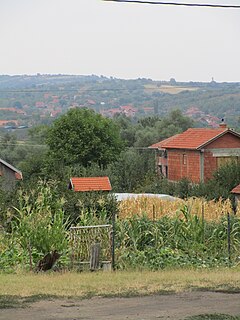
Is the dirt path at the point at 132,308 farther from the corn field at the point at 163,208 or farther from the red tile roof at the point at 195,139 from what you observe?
the red tile roof at the point at 195,139

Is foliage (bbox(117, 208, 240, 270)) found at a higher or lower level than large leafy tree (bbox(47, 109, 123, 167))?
lower

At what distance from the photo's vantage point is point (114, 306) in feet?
43.4

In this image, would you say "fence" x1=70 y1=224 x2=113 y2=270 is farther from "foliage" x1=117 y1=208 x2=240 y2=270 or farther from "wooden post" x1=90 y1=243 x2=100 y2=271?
"foliage" x1=117 y1=208 x2=240 y2=270

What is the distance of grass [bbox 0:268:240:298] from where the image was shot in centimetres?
1442

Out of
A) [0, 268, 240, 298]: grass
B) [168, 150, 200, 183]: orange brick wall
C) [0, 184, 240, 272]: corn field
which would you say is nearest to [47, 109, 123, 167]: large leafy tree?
[168, 150, 200, 183]: orange brick wall

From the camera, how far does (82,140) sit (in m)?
69.1

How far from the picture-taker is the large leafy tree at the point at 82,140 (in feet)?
225

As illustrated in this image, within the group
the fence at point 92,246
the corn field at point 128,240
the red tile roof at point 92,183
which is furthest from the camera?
the red tile roof at point 92,183

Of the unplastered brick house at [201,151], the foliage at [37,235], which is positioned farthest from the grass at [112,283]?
the unplastered brick house at [201,151]

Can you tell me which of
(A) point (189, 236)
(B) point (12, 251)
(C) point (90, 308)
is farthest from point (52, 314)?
(A) point (189, 236)

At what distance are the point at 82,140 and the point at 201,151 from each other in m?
11.7

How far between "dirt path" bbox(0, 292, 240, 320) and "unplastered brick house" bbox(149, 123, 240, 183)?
159ft

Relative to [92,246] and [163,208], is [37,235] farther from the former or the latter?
[163,208]

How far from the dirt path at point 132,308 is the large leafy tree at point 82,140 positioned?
5393cm
